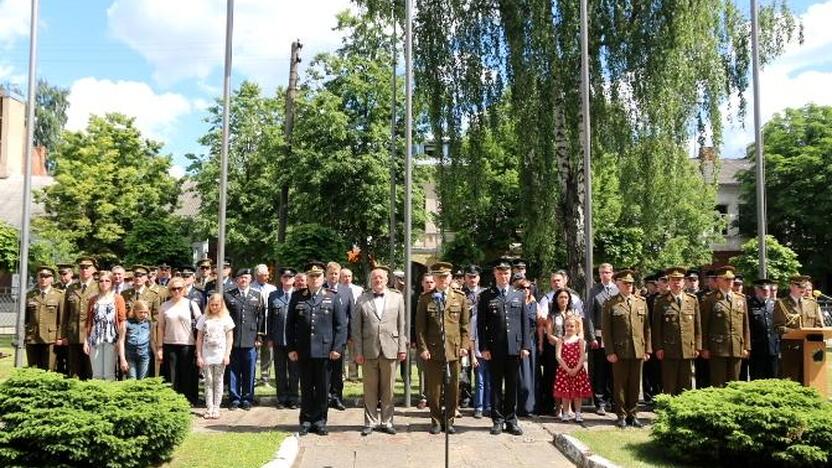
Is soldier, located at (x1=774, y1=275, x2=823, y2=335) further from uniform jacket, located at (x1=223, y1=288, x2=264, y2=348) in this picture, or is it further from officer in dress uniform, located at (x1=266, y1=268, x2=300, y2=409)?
uniform jacket, located at (x1=223, y1=288, x2=264, y2=348)

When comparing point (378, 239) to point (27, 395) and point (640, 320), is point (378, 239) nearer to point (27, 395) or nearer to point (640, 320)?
point (640, 320)

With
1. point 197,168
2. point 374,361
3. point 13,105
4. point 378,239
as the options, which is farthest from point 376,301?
point 13,105

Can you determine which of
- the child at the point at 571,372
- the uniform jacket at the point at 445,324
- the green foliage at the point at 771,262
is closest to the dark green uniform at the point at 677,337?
the child at the point at 571,372

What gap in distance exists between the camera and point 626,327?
1027 centimetres

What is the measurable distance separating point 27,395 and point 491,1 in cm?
1367

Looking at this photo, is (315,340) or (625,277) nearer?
(315,340)

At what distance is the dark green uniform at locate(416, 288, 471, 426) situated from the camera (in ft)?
32.4

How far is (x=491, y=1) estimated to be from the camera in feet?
58.0

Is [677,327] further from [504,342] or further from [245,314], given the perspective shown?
[245,314]

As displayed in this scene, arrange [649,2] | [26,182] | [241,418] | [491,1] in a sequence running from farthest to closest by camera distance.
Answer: [491,1]
[649,2]
[26,182]
[241,418]

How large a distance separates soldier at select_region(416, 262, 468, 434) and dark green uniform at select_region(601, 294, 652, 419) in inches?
78.4

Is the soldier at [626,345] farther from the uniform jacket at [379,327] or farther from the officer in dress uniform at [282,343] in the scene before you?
the officer in dress uniform at [282,343]

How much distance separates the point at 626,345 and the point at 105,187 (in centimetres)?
3457

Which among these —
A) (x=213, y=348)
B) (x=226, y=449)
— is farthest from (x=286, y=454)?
(x=213, y=348)
